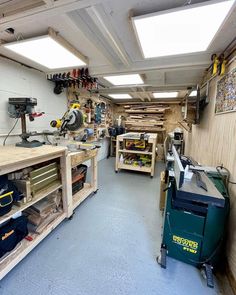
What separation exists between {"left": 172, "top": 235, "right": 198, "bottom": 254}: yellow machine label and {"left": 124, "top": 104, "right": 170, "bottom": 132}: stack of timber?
4431mm

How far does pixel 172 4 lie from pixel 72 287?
2410 mm

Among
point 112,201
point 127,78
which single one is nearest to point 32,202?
point 112,201

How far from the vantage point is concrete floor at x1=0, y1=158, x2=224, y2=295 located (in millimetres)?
1241

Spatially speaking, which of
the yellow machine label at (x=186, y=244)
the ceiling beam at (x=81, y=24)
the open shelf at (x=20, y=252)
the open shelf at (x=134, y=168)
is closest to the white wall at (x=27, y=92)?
the ceiling beam at (x=81, y=24)

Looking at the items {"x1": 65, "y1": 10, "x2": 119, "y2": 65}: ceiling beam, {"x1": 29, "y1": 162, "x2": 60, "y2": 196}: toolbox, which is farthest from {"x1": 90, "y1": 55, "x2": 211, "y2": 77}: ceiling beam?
{"x1": 29, "y1": 162, "x2": 60, "y2": 196}: toolbox

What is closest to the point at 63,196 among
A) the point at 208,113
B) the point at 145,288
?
the point at 145,288

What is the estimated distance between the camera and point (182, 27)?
1264 millimetres

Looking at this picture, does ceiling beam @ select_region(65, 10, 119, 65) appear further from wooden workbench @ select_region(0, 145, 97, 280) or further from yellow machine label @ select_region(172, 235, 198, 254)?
yellow machine label @ select_region(172, 235, 198, 254)

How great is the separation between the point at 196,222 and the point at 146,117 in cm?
468

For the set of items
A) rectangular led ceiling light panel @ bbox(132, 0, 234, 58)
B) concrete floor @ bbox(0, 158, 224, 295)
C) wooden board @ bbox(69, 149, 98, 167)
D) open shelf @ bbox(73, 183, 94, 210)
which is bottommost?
concrete floor @ bbox(0, 158, 224, 295)

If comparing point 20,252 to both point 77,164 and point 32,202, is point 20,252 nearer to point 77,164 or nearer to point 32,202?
point 32,202

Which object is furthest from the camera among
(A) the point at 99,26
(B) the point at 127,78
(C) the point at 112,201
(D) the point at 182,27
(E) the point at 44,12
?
(B) the point at 127,78

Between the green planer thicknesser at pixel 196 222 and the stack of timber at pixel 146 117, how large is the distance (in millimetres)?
4176

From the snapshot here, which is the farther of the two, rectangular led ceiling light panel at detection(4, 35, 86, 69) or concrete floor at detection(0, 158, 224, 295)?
rectangular led ceiling light panel at detection(4, 35, 86, 69)
